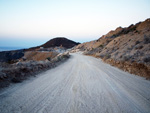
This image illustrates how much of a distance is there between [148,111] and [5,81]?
21.3 feet

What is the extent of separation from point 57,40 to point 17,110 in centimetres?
13928

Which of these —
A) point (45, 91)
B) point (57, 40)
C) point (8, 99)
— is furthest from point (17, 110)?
point (57, 40)

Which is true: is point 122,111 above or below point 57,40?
below

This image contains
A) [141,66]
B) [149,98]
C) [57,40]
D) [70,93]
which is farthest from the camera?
[57,40]

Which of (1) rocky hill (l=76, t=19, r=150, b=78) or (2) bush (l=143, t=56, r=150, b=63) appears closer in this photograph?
(1) rocky hill (l=76, t=19, r=150, b=78)

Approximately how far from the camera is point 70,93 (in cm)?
430

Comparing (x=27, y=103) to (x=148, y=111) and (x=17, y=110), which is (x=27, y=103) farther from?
(x=148, y=111)

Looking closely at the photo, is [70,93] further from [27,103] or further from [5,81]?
[5,81]

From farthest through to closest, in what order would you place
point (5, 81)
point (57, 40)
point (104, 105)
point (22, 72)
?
1. point (57, 40)
2. point (22, 72)
3. point (5, 81)
4. point (104, 105)

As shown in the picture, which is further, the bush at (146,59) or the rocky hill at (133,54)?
the bush at (146,59)

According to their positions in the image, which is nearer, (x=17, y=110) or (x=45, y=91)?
(x=17, y=110)

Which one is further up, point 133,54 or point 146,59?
point 133,54

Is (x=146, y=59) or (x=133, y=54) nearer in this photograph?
(x=146, y=59)

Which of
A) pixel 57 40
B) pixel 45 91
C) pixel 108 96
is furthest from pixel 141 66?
pixel 57 40
